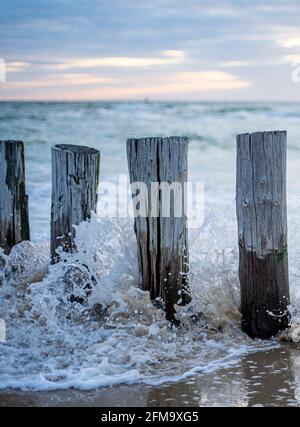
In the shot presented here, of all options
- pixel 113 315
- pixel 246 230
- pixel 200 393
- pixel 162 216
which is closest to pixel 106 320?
pixel 113 315

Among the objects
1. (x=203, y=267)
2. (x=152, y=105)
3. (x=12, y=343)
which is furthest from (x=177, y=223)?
(x=152, y=105)

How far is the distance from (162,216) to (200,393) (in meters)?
1.38

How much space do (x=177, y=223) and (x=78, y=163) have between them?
89 cm

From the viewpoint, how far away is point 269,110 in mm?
30328

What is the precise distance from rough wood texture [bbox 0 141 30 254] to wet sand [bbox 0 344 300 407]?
2.05 metres

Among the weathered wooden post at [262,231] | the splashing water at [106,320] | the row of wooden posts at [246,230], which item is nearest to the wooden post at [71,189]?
the row of wooden posts at [246,230]

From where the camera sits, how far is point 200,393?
4000 mm

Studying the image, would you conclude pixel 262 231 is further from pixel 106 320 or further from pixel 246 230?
pixel 106 320

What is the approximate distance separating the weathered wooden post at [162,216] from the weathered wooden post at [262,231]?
0.39 metres

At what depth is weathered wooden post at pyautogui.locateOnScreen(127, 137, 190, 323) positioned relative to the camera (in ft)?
16.0

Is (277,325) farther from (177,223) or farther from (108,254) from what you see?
(108,254)

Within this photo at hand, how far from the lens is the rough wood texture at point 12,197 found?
5789 mm

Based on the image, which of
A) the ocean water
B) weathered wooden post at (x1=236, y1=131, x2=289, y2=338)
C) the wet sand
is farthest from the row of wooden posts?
the wet sand

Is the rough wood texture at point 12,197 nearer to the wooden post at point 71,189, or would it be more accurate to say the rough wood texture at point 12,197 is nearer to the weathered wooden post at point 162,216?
the wooden post at point 71,189
